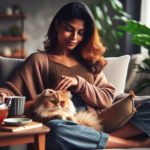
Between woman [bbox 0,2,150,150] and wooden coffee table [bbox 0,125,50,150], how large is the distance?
36 centimetres

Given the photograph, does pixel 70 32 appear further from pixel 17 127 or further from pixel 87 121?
pixel 17 127

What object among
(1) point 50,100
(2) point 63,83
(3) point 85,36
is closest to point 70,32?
(3) point 85,36

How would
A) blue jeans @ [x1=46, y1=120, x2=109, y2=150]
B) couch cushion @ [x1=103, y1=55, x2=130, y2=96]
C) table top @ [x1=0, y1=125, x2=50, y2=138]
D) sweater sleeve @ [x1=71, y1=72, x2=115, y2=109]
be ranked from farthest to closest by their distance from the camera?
couch cushion @ [x1=103, y1=55, x2=130, y2=96]
sweater sleeve @ [x1=71, y1=72, x2=115, y2=109]
blue jeans @ [x1=46, y1=120, x2=109, y2=150]
table top @ [x1=0, y1=125, x2=50, y2=138]

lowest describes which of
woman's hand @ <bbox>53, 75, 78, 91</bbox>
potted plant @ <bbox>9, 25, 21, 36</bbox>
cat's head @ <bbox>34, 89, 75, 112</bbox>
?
cat's head @ <bbox>34, 89, 75, 112</bbox>

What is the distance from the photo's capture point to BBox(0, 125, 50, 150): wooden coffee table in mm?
681

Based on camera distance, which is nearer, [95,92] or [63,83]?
[63,83]

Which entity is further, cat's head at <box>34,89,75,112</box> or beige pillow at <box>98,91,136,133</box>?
beige pillow at <box>98,91,136,133</box>

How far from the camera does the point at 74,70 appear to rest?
1.34 m

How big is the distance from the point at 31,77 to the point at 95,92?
432 millimetres

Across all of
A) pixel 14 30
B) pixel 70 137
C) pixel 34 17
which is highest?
pixel 34 17

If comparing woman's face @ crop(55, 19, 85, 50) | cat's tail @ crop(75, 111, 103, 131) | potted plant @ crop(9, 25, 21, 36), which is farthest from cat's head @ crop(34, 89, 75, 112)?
potted plant @ crop(9, 25, 21, 36)

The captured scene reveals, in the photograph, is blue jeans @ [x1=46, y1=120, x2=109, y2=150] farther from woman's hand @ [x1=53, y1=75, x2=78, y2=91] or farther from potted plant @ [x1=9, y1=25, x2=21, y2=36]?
potted plant @ [x1=9, y1=25, x2=21, y2=36]

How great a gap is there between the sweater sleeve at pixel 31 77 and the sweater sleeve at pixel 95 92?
25cm

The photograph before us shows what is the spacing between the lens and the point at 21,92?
→ 4.16 ft
